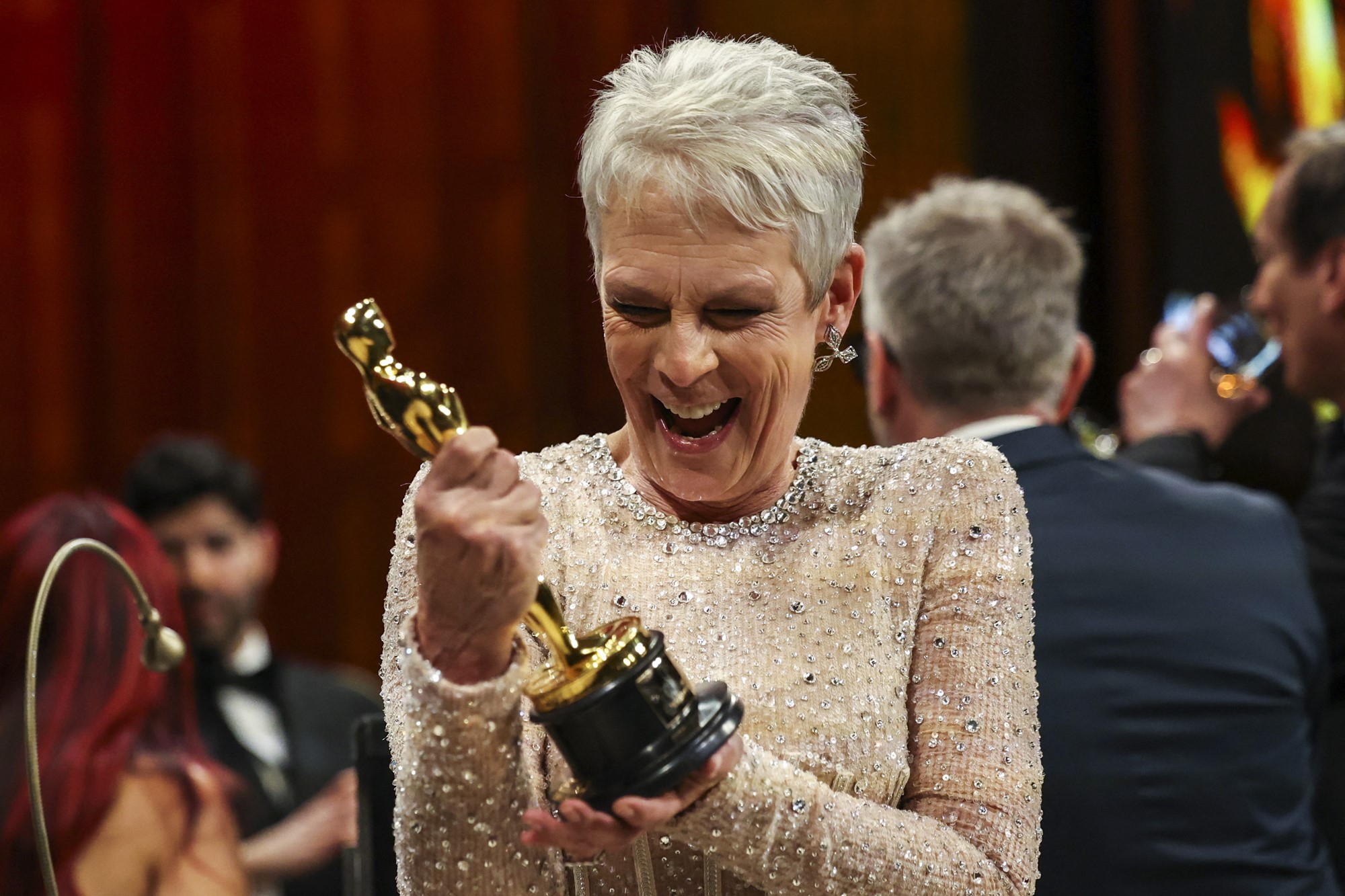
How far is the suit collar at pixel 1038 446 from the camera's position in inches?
82.8

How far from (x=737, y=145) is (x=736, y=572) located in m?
0.38

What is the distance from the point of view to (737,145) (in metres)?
1.19

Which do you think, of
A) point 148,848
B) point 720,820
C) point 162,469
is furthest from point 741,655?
point 162,469

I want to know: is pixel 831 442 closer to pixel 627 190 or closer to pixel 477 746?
pixel 627 190

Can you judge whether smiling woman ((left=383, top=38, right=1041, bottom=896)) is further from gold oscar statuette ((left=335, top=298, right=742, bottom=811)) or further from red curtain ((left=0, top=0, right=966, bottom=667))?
red curtain ((left=0, top=0, right=966, bottom=667))

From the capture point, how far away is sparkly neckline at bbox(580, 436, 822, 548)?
1371mm

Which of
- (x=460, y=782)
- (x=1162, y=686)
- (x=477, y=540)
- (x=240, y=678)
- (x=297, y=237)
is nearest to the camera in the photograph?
(x=477, y=540)

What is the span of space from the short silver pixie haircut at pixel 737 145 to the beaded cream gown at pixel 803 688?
0.75ft

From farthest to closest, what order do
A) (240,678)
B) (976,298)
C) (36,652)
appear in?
(240,678), (976,298), (36,652)

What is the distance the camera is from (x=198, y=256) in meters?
5.02

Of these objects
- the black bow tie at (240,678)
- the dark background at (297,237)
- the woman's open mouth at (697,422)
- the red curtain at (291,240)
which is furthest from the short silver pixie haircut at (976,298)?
the red curtain at (291,240)

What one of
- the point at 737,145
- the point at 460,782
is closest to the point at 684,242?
the point at 737,145

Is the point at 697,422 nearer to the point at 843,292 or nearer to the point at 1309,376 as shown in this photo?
the point at 843,292

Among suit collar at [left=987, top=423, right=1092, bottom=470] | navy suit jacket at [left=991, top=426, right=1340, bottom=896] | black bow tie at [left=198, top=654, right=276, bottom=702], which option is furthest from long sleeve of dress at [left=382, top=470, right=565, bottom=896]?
black bow tie at [left=198, top=654, right=276, bottom=702]
